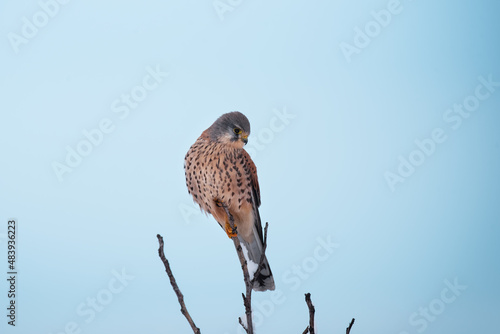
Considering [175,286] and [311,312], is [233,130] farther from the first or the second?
[311,312]

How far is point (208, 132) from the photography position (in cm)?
318

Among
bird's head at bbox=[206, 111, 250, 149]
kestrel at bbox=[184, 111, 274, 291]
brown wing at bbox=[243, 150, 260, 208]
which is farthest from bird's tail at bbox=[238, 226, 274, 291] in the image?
bird's head at bbox=[206, 111, 250, 149]

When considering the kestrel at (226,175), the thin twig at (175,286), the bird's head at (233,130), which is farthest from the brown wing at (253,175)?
the thin twig at (175,286)

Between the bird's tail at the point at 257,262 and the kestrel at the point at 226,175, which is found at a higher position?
the kestrel at the point at 226,175

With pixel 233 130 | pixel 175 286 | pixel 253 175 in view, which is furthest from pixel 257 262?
pixel 175 286

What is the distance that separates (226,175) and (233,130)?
26 centimetres

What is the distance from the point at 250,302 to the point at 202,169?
124 cm

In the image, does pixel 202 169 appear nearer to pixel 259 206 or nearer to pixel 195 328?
pixel 259 206

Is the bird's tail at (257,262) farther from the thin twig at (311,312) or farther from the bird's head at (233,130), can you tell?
the thin twig at (311,312)

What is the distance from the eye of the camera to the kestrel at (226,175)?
9.93 feet

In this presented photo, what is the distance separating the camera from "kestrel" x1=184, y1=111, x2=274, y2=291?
303 centimetres

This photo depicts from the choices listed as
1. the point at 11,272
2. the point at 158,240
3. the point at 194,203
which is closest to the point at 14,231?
the point at 11,272

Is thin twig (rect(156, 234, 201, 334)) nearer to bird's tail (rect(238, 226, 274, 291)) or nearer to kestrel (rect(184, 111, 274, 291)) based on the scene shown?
kestrel (rect(184, 111, 274, 291))

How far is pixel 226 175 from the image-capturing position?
304 cm
